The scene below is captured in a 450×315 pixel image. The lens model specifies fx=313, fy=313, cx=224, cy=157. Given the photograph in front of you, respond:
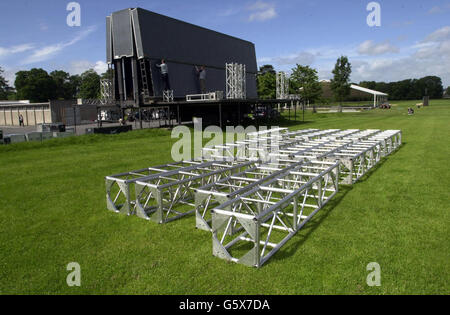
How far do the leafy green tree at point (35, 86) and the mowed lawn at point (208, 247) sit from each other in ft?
319

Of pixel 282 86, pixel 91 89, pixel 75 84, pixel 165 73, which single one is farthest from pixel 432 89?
pixel 165 73

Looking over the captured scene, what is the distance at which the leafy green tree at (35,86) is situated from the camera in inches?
3622

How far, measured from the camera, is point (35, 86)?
92.8 meters

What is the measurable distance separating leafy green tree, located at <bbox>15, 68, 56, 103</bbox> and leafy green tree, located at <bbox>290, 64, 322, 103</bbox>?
3026 inches

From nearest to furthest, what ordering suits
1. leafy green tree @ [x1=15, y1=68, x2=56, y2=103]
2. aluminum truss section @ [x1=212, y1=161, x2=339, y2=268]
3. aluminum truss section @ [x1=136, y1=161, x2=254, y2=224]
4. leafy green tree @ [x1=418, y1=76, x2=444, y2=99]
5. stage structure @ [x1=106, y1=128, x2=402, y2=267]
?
aluminum truss section @ [x1=212, y1=161, x2=339, y2=268], stage structure @ [x1=106, y1=128, x2=402, y2=267], aluminum truss section @ [x1=136, y1=161, x2=254, y2=224], leafy green tree @ [x1=15, y1=68, x2=56, y2=103], leafy green tree @ [x1=418, y1=76, x2=444, y2=99]

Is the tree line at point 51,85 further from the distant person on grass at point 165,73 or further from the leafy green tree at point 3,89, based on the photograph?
the distant person on grass at point 165,73

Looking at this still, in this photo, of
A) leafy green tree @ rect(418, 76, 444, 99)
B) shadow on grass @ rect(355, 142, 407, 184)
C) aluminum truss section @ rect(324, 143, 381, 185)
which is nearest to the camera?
aluminum truss section @ rect(324, 143, 381, 185)

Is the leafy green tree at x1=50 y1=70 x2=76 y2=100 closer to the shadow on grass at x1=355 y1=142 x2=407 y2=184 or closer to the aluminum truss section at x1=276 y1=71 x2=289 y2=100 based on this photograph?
the aluminum truss section at x1=276 y1=71 x2=289 y2=100

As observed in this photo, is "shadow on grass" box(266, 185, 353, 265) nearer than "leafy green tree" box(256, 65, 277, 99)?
Yes

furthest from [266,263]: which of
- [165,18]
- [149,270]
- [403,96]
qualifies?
[403,96]

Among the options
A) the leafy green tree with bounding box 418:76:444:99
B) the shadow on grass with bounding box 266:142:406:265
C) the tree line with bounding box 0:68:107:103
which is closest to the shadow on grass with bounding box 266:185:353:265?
the shadow on grass with bounding box 266:142:406:265

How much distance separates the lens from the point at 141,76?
27.1 metres

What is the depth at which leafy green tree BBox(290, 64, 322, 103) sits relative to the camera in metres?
58.1

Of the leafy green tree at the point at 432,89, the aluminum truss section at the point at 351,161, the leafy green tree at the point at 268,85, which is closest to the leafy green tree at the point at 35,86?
the leafy green tree at the point at 268,85
